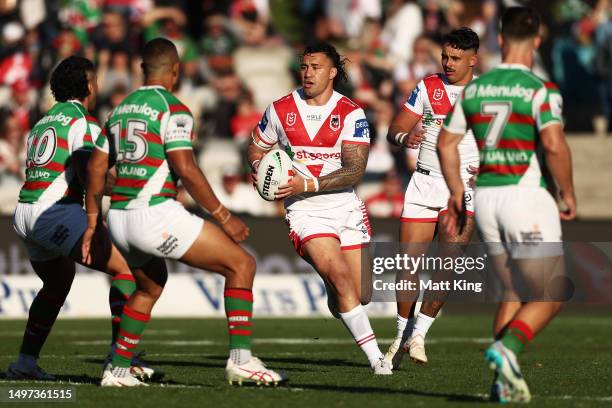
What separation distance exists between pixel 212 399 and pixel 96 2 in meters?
16.8

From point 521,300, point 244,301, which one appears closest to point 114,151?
point 244,301

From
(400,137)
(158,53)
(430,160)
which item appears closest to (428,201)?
(430,160)

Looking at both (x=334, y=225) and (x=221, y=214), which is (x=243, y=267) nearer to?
(x=221, y=214)

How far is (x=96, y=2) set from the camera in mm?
24641

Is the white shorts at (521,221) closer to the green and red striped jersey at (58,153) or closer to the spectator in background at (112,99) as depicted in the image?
the green and red striped jersey at (58,153)

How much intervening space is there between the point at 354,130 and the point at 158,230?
259 centimetres

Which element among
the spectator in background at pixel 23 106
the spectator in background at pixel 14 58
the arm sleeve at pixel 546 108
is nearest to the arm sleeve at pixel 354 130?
the arm sleeve at pixel 546 108

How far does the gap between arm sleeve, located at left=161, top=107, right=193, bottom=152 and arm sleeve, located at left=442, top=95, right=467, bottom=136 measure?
1.76 meters

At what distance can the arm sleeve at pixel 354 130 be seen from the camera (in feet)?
36.3

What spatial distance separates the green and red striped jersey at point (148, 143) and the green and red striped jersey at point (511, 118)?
2010 mm

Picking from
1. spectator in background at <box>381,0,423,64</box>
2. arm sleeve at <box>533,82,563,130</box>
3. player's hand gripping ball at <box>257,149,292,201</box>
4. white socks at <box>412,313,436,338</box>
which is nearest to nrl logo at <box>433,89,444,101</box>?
player's hand gripping ball at <box>257,149,292,201</box>

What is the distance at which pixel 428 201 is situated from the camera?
39.3ft

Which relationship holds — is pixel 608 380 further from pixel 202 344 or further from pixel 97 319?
pixel 97 319

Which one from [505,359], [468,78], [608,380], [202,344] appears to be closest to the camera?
[505,359]
